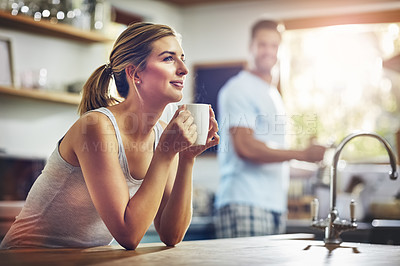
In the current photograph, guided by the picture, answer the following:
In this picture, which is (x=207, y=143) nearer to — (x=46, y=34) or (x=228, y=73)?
(x=46, y=34)

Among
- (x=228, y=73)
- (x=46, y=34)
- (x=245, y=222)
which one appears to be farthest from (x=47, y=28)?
(x=245, y=222)

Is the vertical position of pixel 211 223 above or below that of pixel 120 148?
below

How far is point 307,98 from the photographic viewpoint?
5.55 m

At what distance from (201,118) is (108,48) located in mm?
3176

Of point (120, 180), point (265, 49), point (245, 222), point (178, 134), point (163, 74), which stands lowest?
point (245, 222)

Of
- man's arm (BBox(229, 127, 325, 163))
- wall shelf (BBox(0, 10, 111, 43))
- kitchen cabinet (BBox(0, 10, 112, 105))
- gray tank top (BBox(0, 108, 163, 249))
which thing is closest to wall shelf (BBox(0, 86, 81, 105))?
kitchen cabinet (BBox(0, 10, 112, 105))

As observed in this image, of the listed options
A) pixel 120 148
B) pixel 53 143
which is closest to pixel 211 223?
pixel 53 143

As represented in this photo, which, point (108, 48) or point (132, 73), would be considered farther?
point (108, 48)

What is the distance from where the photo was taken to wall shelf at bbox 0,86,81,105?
351 centimetres

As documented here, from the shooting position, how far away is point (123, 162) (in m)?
1.38

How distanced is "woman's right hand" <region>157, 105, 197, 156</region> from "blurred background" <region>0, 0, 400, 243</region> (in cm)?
111

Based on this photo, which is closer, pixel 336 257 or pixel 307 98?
pixel 336 257

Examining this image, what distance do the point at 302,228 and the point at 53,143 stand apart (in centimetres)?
179

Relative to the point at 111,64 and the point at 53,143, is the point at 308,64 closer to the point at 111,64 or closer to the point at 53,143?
the point at 53,143
